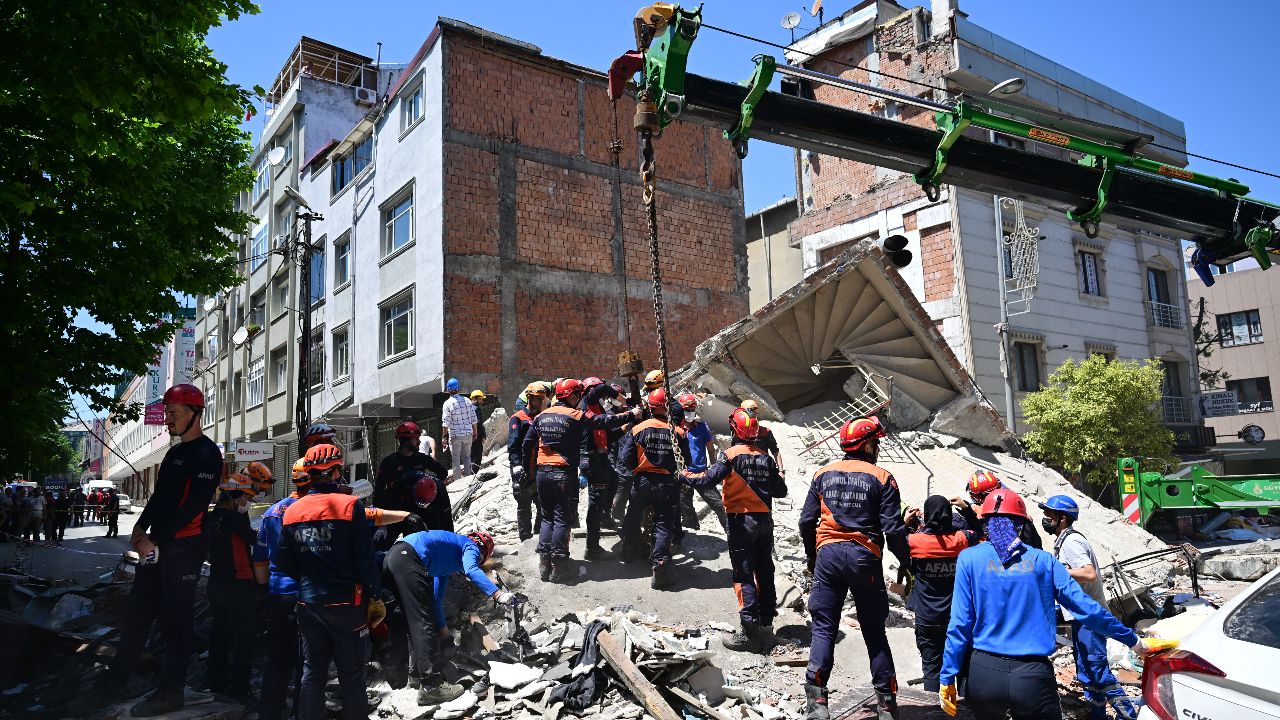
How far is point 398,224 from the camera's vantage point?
67.1 feet

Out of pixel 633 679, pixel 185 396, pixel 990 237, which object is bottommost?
pixel 633 679

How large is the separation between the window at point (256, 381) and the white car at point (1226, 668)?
30.3m

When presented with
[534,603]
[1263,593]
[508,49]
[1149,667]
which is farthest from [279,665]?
[508,49]

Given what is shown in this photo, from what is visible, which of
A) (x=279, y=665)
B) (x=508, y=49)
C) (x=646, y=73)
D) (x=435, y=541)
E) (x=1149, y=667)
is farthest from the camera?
(x=508, y=49)

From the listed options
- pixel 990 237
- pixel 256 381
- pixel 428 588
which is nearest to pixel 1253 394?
pixel 990 237

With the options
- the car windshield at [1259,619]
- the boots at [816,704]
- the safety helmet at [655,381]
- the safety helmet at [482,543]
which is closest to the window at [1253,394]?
the safety helmet at [655,381]

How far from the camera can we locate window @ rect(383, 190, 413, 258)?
1980cm

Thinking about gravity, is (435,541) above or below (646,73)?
below

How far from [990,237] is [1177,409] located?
10854 mm

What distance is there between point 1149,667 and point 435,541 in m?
4.37

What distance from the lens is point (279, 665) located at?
505cm

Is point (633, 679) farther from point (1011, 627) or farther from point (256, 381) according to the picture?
point (256, 381)

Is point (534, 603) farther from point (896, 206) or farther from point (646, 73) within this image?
point (896, 206)

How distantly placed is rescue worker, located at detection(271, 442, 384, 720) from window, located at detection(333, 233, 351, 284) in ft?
64.9
